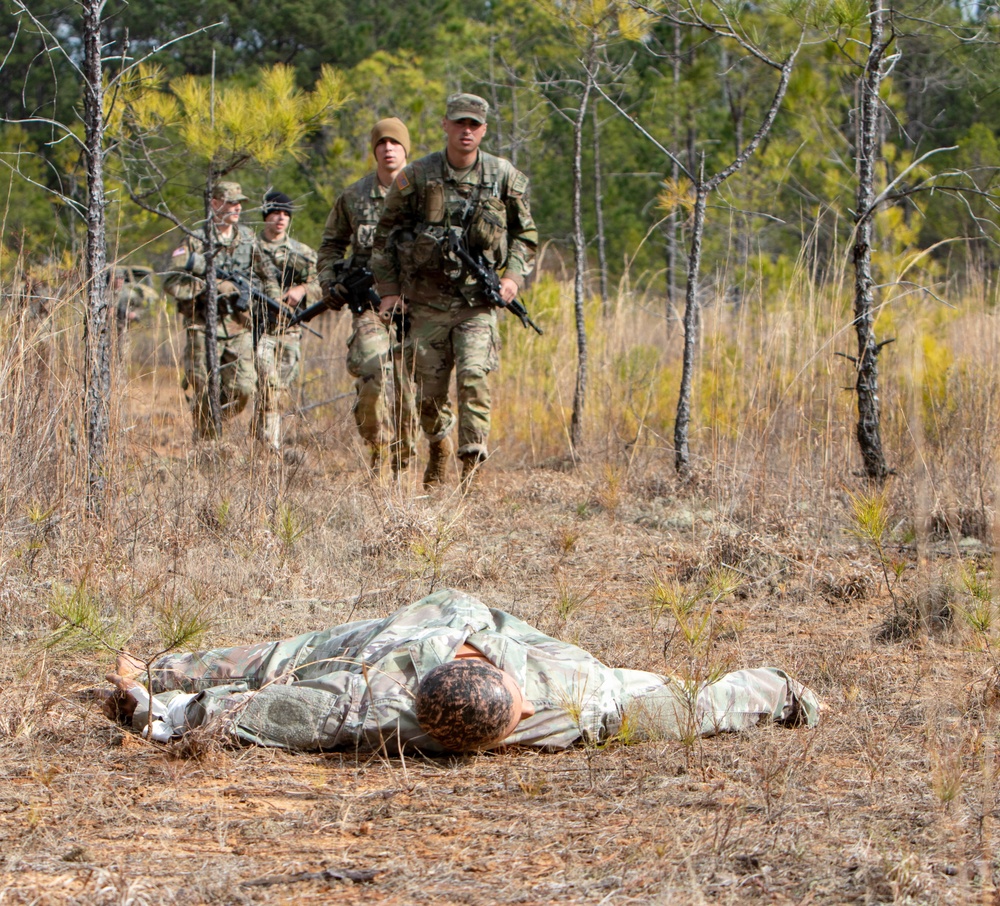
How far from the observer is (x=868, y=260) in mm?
4938

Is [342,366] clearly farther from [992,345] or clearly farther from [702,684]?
[702,684]

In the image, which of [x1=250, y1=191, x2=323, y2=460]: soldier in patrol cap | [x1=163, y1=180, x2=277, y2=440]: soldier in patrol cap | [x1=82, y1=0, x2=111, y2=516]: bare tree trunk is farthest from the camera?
[x1=250, y1=191, x2=323, y2=460]: soldier in patrol cap

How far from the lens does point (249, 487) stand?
4645mm

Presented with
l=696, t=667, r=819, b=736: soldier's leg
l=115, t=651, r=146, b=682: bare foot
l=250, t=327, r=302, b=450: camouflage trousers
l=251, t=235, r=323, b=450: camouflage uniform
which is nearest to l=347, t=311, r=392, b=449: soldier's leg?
l=250, t=327, r=302, b=450: camouflage trousers

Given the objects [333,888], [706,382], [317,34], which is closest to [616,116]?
[317,34]

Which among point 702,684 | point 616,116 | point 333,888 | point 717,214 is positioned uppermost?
point 616,116

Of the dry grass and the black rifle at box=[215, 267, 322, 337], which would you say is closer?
the dry grass

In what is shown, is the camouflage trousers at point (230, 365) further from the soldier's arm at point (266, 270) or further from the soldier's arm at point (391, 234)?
the soldier's arm at point (391, 234)

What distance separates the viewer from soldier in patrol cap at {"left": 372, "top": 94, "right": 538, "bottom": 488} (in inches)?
216

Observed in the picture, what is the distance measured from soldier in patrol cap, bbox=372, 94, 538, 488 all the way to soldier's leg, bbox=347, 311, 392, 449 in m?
0.17

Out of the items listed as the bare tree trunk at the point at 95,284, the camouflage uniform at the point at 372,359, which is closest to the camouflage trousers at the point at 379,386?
the camouflage uniform at the point at 372,359

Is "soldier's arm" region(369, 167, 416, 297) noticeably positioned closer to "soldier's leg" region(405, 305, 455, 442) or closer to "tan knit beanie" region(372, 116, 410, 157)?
"soldier's leg" region(405, 305, 455, 442)

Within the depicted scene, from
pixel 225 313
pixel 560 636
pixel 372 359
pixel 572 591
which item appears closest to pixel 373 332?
pixel 372 359

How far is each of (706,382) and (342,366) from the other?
9.33 ft
